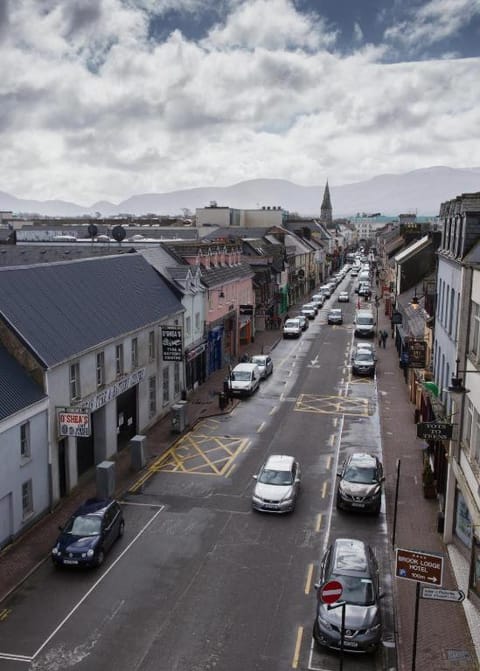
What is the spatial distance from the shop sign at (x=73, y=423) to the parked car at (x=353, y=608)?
10.7m

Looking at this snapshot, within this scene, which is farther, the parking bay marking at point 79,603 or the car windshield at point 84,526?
the car windshield at point 84,526

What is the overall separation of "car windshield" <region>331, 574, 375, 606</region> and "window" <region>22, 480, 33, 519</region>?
1201 cm

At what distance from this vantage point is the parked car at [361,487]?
25344mm

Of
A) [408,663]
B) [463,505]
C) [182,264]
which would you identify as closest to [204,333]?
[182,264]

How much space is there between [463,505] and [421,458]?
33.7 feet

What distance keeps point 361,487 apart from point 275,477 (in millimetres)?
3597

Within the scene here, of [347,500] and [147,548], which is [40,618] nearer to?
[147,548]

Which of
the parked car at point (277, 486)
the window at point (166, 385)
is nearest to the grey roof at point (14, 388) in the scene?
the parked car at point (277, 486)

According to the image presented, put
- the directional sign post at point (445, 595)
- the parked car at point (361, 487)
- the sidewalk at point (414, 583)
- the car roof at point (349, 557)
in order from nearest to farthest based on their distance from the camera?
the directional sign post at point (445, 595) → the sidewalk at point (414, 583) → the car roof at point (349, 557) → the parked car at point (361, 487)

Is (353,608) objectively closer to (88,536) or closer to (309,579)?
(309,579)

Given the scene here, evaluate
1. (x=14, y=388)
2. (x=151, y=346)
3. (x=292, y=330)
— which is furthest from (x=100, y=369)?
(x=292, y=330)

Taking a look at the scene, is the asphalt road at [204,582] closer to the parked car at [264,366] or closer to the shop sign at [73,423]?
the shop sign at [73,423]

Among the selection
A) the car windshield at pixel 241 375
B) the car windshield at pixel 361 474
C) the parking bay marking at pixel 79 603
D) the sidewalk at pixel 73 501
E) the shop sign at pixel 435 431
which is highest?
the shop sign at pixel 435 431

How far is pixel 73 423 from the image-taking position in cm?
2494
